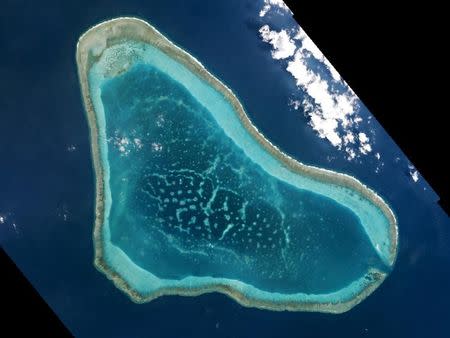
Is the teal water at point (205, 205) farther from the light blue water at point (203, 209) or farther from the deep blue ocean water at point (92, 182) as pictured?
the deep blue ocean water at point (92, 182)

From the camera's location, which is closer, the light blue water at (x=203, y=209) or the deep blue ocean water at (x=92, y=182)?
the deep blue ocean water at (x=92, y=182)

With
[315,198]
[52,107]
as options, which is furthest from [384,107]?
[52,107]

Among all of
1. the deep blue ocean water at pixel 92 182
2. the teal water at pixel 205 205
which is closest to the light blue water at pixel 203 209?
the teal water at pixel 205 205

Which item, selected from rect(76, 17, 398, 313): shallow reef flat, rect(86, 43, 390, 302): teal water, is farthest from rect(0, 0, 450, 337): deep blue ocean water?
rect(86, 43, 390, 302): teal water

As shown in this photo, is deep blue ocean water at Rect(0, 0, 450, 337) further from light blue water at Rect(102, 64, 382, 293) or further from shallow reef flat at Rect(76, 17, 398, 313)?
light blue water at Rect(102, 64, 382, 293)

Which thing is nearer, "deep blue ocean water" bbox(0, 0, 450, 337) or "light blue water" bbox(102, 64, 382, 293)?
"deep blue ocean water" bbox(0, 0, 450, 337)
